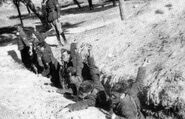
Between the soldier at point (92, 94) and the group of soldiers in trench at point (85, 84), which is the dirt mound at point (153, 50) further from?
the soldier at point (92, 94)

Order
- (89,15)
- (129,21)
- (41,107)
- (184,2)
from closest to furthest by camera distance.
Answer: (41,107), (184,2), (129,21), (89,15)

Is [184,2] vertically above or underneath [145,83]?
above

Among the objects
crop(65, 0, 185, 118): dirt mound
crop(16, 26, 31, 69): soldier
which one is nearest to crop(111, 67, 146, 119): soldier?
crop(65, 0, 185, 118): dirt mound

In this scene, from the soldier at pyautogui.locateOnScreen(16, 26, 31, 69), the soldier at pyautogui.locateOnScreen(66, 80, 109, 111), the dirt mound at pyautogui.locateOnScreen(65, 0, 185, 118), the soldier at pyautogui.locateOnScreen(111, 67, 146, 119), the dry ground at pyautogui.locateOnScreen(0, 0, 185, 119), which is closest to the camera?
the soldier at pyautogui.locateOnScreen(111, 67, 146, 119)

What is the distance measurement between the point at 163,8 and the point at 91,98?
226 inches

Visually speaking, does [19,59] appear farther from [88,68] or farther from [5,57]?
[88,68]

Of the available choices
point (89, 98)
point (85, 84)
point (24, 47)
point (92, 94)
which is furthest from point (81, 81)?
point (24, 47)

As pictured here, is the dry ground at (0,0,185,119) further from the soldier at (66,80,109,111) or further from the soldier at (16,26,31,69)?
the soldier at (16,26,31,69)

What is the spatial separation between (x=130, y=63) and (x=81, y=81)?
2017mm

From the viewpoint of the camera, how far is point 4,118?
37.9 feet

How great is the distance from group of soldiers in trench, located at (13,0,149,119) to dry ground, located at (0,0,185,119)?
32 centimetres


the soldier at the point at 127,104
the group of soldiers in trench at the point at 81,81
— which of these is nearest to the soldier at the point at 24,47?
the group of soldiers in trench at the point at 81,81

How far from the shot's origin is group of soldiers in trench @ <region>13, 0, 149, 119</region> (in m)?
9.43

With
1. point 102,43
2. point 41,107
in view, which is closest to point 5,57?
point 102,43
